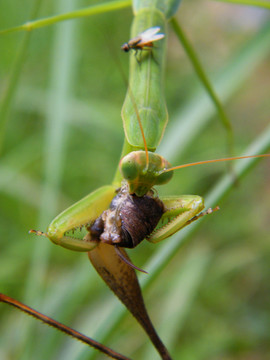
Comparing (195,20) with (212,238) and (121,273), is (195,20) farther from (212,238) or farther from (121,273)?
(121,273)

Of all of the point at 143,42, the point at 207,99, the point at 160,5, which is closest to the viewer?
the point at 143,42

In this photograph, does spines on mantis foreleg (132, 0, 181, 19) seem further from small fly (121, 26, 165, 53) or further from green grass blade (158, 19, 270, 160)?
green grass blade (158, 19, 270, 160)

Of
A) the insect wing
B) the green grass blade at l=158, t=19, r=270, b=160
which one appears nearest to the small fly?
the insect wing

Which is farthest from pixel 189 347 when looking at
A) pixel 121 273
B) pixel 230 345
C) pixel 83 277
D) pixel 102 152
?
pixel 102 152

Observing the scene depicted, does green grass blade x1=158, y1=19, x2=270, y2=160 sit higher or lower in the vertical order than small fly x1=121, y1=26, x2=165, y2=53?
lower

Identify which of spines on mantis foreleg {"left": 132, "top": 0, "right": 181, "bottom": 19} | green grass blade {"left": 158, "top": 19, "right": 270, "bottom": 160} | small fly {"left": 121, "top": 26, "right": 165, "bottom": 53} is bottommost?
green grass blade {"left": 158, "top": 19, "right": 270, "bottom": 160}

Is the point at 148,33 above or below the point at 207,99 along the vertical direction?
above

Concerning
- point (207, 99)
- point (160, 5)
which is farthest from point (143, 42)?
point (207, 99)

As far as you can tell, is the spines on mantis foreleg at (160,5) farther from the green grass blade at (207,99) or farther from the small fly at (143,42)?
the green grass blade at (207,99)

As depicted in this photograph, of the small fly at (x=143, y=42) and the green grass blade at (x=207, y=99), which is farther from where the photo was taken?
the green grass blade at (x=207, y=99)

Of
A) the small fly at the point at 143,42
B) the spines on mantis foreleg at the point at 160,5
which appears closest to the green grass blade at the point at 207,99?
the spines on mantis foreleg at the point at 160,5

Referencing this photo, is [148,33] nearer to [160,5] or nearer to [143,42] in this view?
[143,42]
